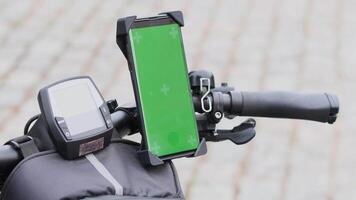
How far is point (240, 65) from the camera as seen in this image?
212 inches

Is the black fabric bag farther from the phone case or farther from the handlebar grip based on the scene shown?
the handlebar grip

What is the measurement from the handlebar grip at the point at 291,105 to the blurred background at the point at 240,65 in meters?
2.19

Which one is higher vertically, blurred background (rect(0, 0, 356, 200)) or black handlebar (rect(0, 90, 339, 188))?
black handlebar (rect(0, 90, 339, 188))

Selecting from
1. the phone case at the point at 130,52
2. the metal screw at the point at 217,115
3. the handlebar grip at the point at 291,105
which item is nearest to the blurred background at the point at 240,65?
the handlebar grip at the point at 291,105

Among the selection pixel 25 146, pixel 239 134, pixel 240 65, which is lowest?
pixel 240 65

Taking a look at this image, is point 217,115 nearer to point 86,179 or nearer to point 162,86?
point 162,86

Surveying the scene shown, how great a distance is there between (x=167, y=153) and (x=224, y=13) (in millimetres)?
4693

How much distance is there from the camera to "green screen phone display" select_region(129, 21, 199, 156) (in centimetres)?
159

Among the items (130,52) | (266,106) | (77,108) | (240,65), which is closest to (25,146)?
(77,108)

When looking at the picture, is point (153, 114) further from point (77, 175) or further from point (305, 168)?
point (305, 168)

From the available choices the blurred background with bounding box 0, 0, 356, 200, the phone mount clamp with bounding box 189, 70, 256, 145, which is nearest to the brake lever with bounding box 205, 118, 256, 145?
the phone mount clamp with bounding box 189, 70, 256, 145

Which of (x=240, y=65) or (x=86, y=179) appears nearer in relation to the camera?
(x=86, y=179)

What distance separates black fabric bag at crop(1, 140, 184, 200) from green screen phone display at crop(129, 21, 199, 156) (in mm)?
69

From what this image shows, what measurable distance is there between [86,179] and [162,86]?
27cm
